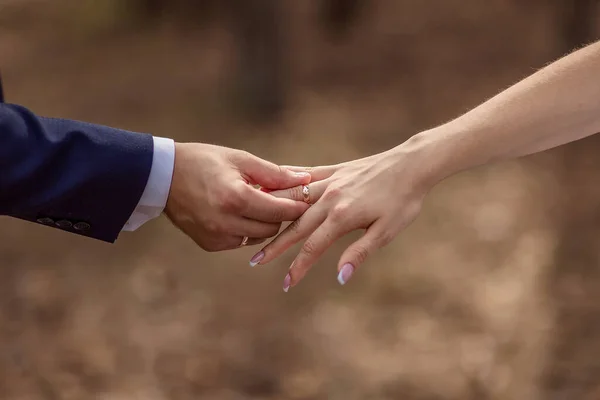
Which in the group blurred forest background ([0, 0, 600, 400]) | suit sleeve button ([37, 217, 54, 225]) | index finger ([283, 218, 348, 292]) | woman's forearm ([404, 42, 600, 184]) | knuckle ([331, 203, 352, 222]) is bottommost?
blurred forest background ([0, 0, 600, 400])

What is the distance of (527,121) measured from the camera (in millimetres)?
1340

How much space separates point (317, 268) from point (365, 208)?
1424 millimetres

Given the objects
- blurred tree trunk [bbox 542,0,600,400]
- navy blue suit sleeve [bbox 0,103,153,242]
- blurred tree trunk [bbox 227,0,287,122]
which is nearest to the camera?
navy blue suit sleeve [bbox 0,103,153,242]

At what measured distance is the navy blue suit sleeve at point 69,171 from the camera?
117 cm

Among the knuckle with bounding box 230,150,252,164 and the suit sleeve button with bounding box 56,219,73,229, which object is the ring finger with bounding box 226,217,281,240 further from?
the suit sleeve button with bounding box 56,219,73,229

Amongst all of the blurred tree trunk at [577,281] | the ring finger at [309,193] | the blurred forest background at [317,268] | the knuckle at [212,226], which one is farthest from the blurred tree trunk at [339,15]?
the knuckle at [212,226]

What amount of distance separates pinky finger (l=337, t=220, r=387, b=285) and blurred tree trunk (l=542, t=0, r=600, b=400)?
47.3 inches

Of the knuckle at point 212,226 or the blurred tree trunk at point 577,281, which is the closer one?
the knuckle at point 212,226

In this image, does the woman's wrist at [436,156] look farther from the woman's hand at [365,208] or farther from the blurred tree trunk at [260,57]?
the blurred tree trunk at [260,57]

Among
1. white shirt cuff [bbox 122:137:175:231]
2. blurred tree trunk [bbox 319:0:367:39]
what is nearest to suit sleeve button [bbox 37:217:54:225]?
white shirt cuff [bbox 122:137:175:231]

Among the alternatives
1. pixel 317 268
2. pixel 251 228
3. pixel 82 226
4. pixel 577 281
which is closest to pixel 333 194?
pixel 251 228

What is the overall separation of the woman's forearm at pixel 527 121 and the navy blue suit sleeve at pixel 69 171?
561mm

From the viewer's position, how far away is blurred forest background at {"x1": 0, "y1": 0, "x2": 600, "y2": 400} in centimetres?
234

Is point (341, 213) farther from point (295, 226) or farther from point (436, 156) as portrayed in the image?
point (436, 156)
